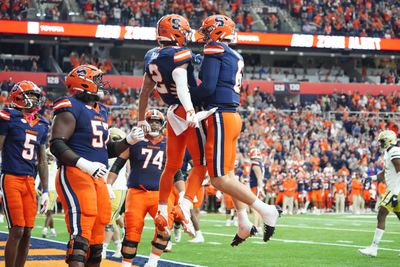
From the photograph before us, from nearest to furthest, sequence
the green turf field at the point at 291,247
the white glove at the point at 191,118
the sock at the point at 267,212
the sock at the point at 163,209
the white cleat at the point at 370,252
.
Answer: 1. the white glove at the point at 191,118
2. the sock at the point at 267,212
3. the sock at the point at 163,209
4. the green turf field at the point at 291,247
5. the white cleat at the point at 370,252

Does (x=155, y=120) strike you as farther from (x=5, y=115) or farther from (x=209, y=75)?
(x=209, y=75)

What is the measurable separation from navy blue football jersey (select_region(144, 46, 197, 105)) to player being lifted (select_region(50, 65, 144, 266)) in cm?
62

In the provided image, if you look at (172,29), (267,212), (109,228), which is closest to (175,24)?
(172,29)

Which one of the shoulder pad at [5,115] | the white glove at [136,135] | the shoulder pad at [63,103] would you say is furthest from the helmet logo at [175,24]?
the shoulder pad at [5,115]

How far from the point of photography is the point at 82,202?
7.45 metres

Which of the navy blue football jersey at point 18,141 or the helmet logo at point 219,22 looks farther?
the navy blue football jersey at point 18,141

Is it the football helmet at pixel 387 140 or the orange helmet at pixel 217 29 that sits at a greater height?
the orange helmet at pixel 217 29

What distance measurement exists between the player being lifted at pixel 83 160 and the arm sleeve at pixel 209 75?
2.52ft

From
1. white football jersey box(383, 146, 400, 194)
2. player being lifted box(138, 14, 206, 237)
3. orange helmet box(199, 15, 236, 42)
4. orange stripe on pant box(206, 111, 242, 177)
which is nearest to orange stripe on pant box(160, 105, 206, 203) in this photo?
player being lifted box(138, 14, 206, 237)

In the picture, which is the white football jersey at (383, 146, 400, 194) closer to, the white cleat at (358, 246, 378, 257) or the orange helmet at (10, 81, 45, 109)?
the white cleat at (358, 246, 378, 257)

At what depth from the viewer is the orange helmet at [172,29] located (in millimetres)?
8148

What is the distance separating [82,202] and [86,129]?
0.68 metres

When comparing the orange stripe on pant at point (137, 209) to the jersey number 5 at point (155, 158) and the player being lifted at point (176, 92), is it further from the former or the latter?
the player being lifted at point (176, 92)

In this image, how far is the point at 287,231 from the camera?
18.1 metres
